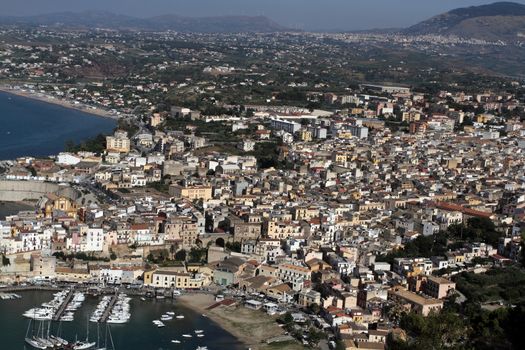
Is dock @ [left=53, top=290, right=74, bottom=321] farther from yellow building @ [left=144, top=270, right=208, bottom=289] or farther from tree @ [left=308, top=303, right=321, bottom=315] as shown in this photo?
tree @ [left=308, top=303, right=321, bottom=315]

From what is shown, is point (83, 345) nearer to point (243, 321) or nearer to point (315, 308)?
point (243, 321)

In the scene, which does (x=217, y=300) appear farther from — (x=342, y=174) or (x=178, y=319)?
(x=342, y=174)

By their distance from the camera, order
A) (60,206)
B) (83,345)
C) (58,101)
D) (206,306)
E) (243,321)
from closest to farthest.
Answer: (83,345) < (243,321) < (206,306) < (60,206) < (58,101)

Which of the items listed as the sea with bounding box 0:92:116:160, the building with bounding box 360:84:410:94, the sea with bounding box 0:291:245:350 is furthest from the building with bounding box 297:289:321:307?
the building with bounding box 360:84:410:94

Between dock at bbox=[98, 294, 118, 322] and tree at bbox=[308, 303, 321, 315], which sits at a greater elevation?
tree at bbox=[308, 303, 321, 315]

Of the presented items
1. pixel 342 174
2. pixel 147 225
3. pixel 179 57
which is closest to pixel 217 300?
pixel 147 225

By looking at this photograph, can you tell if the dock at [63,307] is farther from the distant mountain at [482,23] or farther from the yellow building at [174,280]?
the distant mountain at [482,23]

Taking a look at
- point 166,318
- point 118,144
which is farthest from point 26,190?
point 166,318
